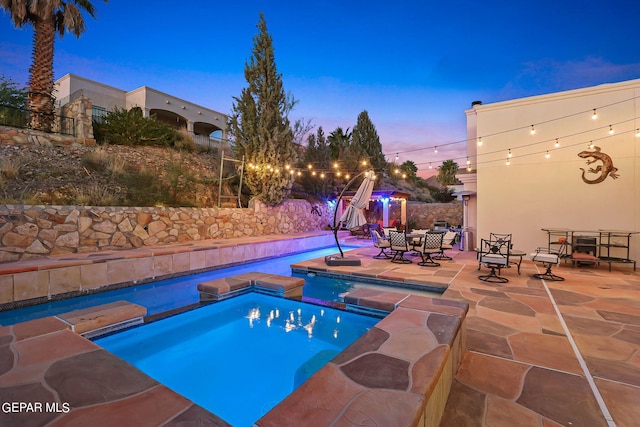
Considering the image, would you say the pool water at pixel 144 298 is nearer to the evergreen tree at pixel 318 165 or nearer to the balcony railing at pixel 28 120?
the balcony railing at pixel 28 120

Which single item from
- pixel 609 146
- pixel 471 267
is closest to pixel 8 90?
pixel 471 267

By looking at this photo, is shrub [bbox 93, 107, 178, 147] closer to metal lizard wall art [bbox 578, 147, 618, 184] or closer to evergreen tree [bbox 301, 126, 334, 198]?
evergreen tree [bbox 301, 126, 334, 198]

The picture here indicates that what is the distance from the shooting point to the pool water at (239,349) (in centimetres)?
256

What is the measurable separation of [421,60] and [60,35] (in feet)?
48.9

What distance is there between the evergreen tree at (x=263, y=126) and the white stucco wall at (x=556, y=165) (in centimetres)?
695

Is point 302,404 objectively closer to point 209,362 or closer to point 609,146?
point 209,362

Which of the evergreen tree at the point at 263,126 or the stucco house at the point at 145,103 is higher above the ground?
the stucco house at the point at 145,103

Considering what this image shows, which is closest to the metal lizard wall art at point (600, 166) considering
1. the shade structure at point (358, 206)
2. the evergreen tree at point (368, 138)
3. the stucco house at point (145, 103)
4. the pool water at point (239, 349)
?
the shade structure at point (358, 206)

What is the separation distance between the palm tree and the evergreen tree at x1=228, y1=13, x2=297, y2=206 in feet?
20.7

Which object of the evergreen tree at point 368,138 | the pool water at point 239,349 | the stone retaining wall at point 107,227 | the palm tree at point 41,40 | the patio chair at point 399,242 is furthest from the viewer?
the evergreen tree at point 368,138

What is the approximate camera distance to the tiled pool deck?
1.48 metres

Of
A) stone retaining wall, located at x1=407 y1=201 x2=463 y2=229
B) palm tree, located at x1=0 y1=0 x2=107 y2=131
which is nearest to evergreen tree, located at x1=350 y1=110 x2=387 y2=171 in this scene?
stone retaining wall, located at x1=407 y1=201 x2=463 y2=229

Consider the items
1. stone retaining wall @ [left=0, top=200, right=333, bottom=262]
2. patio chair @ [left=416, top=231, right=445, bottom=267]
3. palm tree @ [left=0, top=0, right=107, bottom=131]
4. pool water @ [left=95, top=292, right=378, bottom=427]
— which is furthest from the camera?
palm tree @ [left=0, top=0, right=107, bottom=131]

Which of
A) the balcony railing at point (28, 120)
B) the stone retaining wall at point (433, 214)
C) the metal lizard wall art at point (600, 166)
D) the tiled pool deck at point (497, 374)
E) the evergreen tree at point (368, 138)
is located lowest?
the tiled pool deck at point (497, 374)
